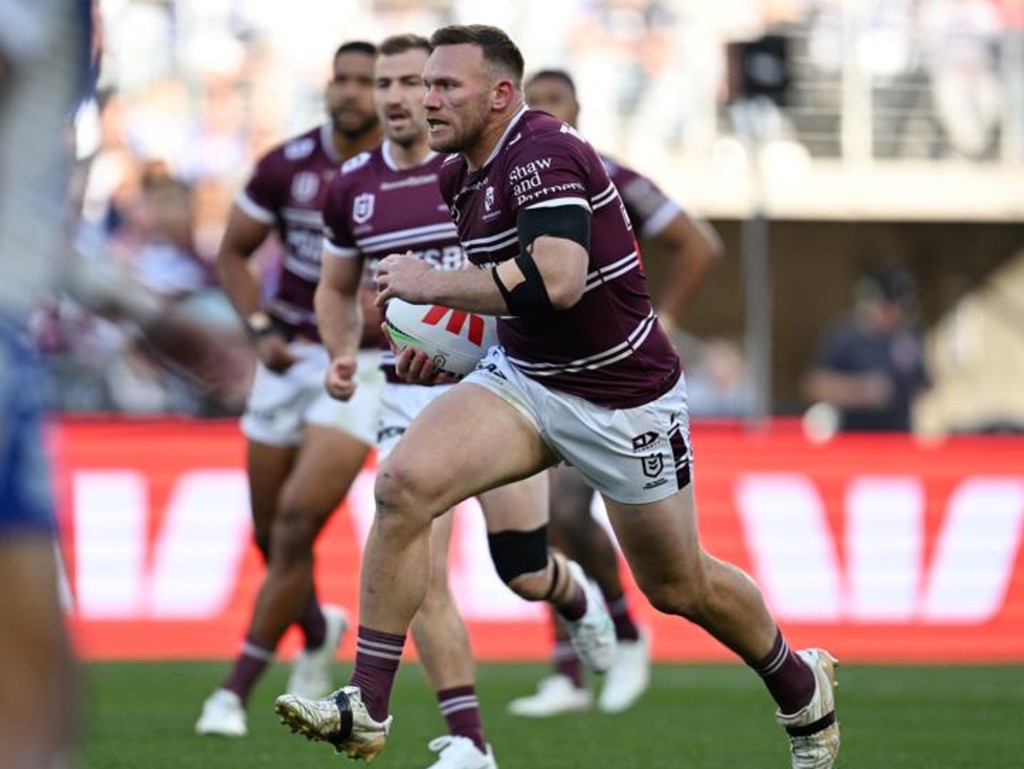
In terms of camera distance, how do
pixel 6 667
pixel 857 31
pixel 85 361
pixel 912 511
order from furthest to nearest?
pixel 857 31
pixel 85 361
pixel 912 511
pixel 6 667

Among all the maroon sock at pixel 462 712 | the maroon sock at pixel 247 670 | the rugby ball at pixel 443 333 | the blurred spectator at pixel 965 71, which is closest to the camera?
the rugby ball at pixel 443 333

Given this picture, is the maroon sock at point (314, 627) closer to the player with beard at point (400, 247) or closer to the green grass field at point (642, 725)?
the green grass field at point (642, 725)

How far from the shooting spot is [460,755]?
7477mm

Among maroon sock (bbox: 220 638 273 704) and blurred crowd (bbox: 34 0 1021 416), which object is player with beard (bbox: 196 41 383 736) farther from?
blurred crowd (bbox: 34 0 1021 416)

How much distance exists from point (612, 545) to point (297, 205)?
246 centimetres

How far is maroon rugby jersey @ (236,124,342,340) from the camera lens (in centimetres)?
959

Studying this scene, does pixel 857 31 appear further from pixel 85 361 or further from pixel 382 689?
pixel 382 689

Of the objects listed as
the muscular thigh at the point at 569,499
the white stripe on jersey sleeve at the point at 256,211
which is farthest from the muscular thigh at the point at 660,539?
the muscular thigh at the point at 569,499

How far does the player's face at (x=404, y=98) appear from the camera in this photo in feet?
27.4

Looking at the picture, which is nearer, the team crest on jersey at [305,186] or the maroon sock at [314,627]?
the team crest on jersey at [305,186]

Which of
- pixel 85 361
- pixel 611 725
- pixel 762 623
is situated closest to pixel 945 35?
pixel 85 361

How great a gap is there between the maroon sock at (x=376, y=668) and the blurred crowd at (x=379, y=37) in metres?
10.9

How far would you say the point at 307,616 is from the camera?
10172 mm

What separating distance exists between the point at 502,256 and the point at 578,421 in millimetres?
551
